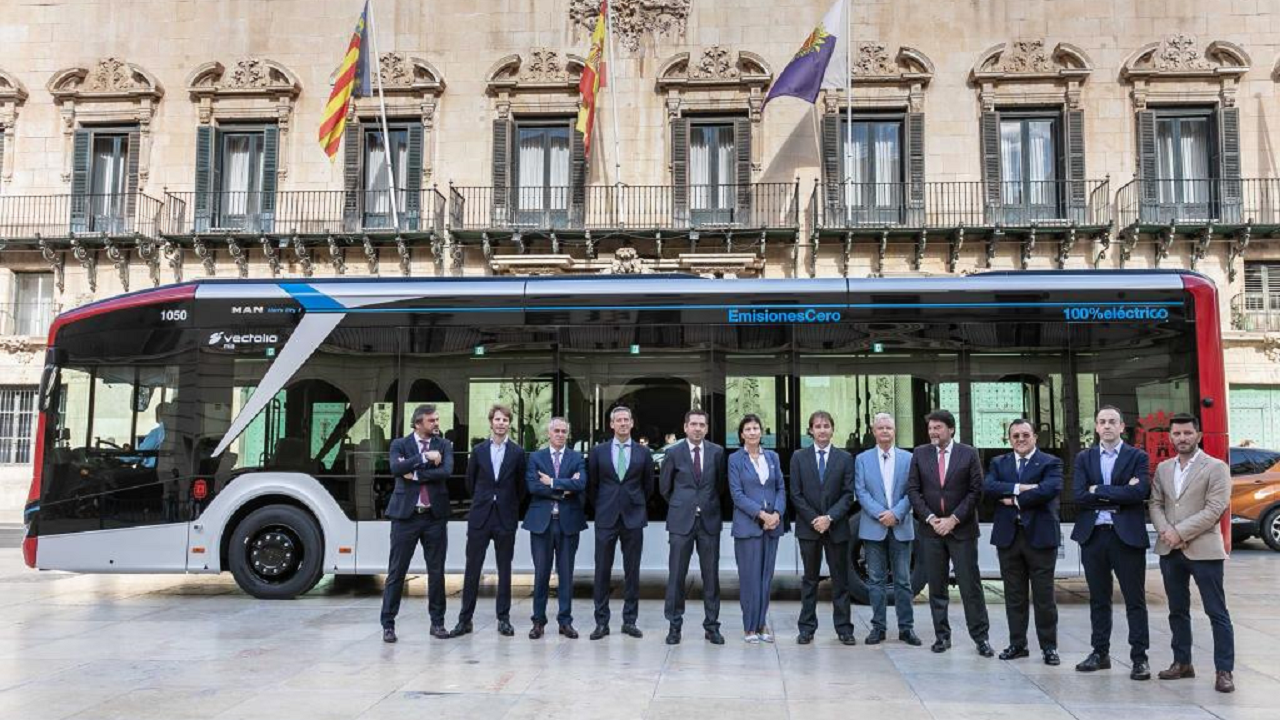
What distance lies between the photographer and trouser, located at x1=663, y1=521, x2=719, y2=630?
8.55 meters

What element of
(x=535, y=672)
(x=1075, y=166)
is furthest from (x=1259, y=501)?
(x=535, y=672)

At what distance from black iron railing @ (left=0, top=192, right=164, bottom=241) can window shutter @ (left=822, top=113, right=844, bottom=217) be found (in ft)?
49.7

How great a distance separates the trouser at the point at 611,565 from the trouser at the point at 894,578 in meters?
2.00

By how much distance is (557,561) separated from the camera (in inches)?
352

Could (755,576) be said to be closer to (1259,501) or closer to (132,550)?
(132,550)

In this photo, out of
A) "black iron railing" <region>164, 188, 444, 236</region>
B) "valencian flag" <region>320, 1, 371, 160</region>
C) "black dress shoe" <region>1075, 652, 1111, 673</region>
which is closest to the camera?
"black dress shoe" <region>1075, 652, 1111, 673</region>

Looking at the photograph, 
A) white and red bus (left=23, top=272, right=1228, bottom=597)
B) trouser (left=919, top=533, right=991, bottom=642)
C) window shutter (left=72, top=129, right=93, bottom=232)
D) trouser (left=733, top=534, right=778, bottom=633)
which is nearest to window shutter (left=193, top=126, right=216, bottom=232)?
window shutter (left=72, top=129, right=93, bottom=232)

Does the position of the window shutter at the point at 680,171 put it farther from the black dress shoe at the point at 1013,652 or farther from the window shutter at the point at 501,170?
the black dress shoe at the point at 1013,652

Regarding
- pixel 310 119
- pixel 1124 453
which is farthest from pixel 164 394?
pixel 310 119

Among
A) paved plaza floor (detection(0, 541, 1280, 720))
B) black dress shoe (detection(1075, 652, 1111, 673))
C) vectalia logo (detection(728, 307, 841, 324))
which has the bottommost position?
paved plaza floor (detection(0, 541, 1280, 720))

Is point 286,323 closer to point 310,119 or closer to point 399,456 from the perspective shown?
point 399,456

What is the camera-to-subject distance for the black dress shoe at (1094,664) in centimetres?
753

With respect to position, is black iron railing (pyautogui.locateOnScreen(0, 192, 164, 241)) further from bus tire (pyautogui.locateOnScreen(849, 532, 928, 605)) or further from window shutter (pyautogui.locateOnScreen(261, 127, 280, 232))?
bus tire (pyautogui.locateOnScreen(849, 532, 928, 605))

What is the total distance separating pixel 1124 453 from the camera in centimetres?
749
